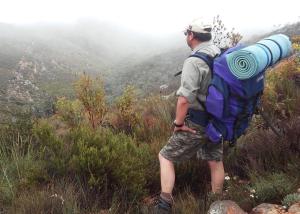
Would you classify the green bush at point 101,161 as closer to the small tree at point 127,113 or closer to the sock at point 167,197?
the sock at point 167,197

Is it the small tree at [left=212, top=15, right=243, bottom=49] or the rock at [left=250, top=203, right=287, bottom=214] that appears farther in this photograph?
the small tree at [left=212, top=15, right=243, bottom=49]

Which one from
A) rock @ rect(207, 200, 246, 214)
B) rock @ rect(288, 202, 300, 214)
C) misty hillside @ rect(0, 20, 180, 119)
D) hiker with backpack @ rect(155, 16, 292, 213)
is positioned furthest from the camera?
misty hillside @ rect(0, 20, 180, 119)

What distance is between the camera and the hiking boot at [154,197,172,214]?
13.9 ft

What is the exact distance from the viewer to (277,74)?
7.13 metres

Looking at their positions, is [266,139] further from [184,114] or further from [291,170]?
[184,114]

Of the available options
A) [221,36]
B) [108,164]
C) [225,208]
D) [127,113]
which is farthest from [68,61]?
[225,208]

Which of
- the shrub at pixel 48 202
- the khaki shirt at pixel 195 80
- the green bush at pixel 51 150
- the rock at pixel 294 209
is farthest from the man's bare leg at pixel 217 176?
the green bush at pixel 51 150

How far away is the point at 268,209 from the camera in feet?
11.8

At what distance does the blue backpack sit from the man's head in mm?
190

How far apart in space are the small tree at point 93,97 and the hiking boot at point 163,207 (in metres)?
3.69

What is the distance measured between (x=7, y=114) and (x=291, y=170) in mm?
4163

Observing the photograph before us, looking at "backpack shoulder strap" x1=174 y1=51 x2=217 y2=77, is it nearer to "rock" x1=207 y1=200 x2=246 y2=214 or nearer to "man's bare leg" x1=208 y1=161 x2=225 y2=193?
"man's bare leg" x1=208 y1=161 x2=225 y2=193

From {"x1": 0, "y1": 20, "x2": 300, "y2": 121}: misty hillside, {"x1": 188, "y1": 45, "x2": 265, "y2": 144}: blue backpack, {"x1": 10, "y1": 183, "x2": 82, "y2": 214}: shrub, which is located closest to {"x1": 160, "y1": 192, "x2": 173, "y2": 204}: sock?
{"x1": 188, "y1": 45, "x2": 265, "y2": 144}: blue backpack

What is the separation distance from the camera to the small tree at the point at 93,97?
7.86 metres
